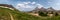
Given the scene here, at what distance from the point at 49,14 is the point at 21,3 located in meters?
0.70

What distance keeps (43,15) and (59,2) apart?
1.55 ft

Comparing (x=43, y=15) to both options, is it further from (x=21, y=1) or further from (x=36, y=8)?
(x=21, y=1)

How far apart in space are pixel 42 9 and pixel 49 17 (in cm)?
24

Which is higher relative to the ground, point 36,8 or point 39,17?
point 36,8

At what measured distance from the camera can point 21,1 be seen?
2.91 meters

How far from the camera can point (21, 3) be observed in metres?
2.91

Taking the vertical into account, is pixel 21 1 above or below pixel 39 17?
above

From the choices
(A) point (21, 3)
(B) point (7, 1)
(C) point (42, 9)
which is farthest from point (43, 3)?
(B) point (7, 1)

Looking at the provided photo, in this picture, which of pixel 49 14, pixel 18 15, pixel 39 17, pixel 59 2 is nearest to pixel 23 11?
pixel 18 15

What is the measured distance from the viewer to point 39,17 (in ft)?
9.21

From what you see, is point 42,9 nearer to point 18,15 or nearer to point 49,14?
point 49,14

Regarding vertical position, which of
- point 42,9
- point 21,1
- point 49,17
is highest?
point 21,1

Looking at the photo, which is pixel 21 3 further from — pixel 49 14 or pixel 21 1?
pixel 49 14

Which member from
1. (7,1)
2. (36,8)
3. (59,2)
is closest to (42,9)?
(36,8)
